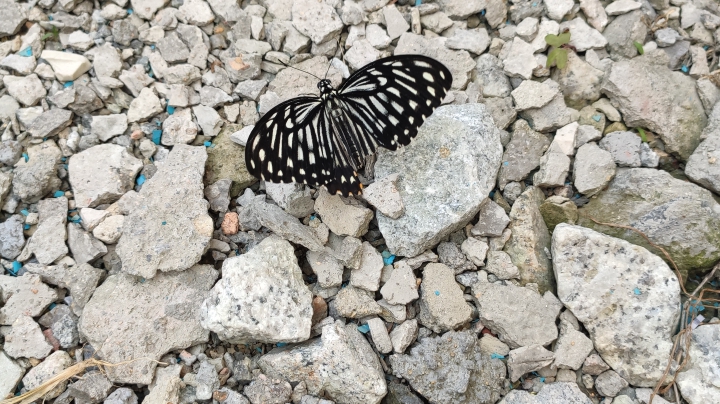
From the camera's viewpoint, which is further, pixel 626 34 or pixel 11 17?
pixel 11 17

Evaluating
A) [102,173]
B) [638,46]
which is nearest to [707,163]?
[638,46]

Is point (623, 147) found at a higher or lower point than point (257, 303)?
higher

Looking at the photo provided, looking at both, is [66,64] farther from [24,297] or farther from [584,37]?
[584,37]

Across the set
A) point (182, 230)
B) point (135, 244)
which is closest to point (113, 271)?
point (135, 244)

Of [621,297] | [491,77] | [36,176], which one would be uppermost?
[491,77]

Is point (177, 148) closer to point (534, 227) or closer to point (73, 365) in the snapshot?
point (73, 365)

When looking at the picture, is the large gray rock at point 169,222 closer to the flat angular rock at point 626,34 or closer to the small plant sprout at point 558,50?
the small plant sprout at point 558,50
